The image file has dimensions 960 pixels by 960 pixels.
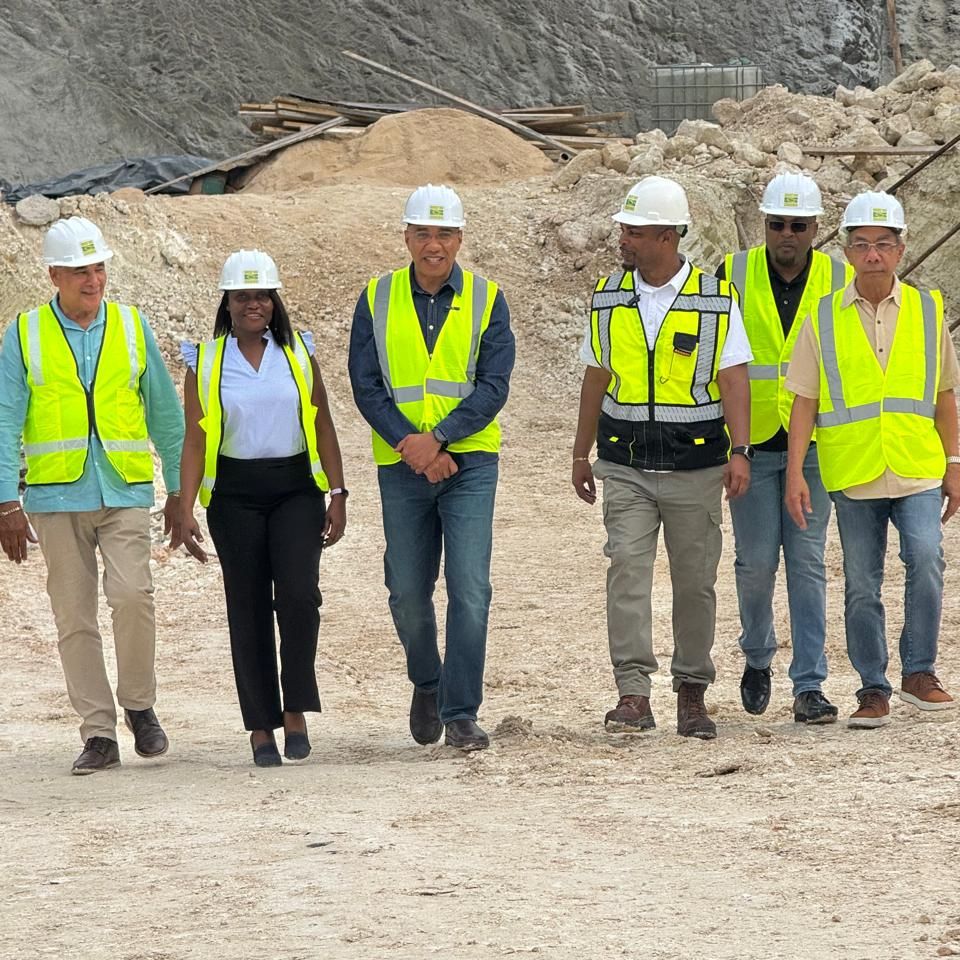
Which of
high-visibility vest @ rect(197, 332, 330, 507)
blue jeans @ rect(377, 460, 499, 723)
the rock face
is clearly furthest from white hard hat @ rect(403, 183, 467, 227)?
the rock face

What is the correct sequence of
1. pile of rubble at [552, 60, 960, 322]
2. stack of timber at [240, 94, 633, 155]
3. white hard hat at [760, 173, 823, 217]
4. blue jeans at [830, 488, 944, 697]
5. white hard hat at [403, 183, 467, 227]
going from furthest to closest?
stack of timber at [240, 94, 633, 155], pile of rubble at [552, 60, 960, 322], white hard hat at [760, 173, 823, 217], white hard hat at [403, 183, 467, 227], blue jeans at [830, 488, 944, 697]

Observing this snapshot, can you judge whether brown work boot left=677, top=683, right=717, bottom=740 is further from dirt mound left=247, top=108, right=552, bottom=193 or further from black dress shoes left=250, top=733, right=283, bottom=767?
dirt mound left=247, top=108, right=552, bottom=193

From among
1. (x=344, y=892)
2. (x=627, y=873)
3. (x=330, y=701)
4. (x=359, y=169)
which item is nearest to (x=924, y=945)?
(x=627, y=873)

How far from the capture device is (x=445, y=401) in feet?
19.7

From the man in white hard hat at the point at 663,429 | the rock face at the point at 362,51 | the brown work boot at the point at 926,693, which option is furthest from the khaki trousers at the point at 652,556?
the rock face at the point at 362,51

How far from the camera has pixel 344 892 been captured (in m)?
4.22

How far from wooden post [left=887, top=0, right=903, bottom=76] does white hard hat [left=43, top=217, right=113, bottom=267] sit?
23014 millimetres

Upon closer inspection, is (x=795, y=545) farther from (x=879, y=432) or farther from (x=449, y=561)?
(x=449, y=561)

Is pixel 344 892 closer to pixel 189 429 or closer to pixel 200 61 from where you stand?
pixel 189 429

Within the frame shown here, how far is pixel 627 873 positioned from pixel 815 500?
7.82ft

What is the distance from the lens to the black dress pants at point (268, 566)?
5.97 metres

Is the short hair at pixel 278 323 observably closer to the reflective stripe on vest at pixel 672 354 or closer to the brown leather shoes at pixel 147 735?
the reflective stripe on vest at pixel 672 354

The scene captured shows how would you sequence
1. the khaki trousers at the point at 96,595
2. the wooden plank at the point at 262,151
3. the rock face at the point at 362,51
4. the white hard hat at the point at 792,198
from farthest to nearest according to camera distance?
the rock face at the point at 362,51 < the wooden plank at the point at 262,151 < the white hard hat at the point at 792,198 < the khaki trousers at the point at 96,595

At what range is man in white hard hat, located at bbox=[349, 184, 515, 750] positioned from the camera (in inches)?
235
